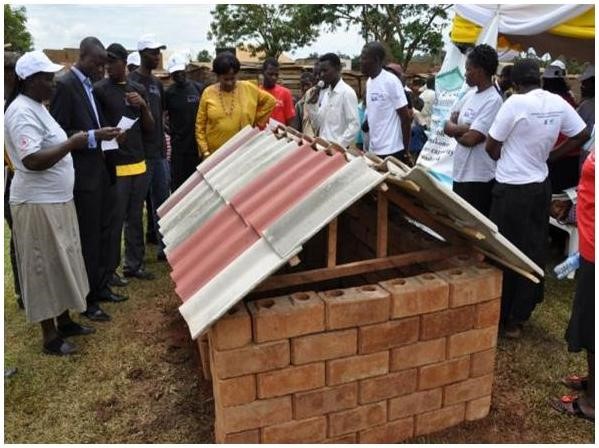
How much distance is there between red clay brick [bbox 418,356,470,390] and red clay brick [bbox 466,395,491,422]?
0.61 feet

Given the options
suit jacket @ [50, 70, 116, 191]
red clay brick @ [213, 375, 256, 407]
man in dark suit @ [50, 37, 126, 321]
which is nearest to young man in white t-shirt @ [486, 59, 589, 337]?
red clay brick @ [213, 375, 256, 407]

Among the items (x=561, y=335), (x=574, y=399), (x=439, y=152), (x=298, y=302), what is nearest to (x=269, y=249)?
(x=298, y=302)

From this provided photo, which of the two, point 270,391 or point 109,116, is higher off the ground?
point 109,116

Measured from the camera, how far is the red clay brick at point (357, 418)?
2566mm

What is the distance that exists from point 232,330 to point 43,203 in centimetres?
188

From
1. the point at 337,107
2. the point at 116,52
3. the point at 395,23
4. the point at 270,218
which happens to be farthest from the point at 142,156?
the point at 395,23

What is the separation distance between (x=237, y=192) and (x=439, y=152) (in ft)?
11.4

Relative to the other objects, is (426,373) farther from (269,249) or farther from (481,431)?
(269,249)

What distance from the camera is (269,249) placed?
2.27 metres

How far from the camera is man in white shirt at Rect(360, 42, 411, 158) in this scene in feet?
17.0

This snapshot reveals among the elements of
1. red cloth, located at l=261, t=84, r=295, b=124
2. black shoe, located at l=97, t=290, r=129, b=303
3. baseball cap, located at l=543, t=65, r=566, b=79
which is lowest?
black shoe, located at l=97, t=290, r=129, b=303

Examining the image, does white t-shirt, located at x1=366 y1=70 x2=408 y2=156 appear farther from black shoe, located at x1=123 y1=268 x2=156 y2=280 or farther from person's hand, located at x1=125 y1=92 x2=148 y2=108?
black shoe, located at x1=123 y1=268 x2=156 y2=280

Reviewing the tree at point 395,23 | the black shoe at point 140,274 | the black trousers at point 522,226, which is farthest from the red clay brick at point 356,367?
the tree at point 395,23

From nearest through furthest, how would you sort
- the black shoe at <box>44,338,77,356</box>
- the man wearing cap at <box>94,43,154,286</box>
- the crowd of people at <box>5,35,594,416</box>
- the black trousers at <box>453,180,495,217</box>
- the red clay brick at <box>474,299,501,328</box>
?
the red clay brick at <box>474,299,501,328</box>
the crowd of people at <box>5,35,594,416</box>
the black shoe at <box>44,338,77,356</box>
the black trousers at <box>453,180,495,217</box>
the man wearing cap at <box>94,43,154,286</box>
